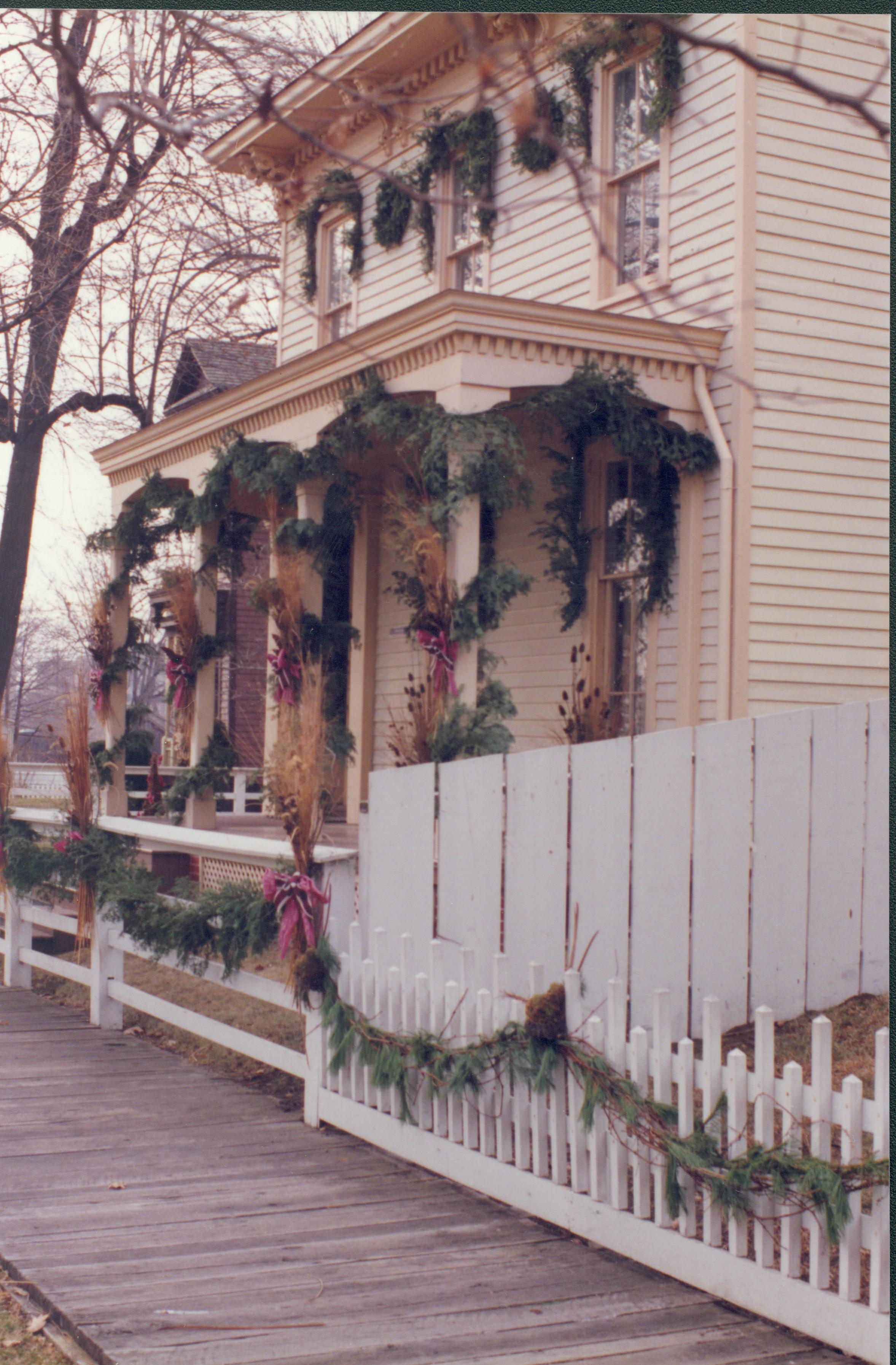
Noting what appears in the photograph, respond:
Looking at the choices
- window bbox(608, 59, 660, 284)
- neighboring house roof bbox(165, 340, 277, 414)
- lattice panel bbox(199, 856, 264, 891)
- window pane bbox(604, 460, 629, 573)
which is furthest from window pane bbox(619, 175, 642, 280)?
neighboring house roof bbox(165, 340, 277, 414)

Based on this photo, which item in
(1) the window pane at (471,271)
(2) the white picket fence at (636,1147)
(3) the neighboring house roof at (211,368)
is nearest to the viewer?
(2) the white picket fence at (636,1147)

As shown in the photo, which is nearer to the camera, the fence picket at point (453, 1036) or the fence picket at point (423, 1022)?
the fence picket at point (453, 1036)

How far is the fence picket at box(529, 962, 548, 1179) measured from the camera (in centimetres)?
470

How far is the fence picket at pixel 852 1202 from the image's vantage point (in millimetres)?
3578

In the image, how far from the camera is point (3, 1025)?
8758 millimetres

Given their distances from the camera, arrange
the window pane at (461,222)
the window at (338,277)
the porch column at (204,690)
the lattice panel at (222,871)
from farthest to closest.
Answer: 1. the window at (338,277)
2. the window pane at (461,222)
3. the lattice panel at (222,871)
4. the porch column at (204,690)

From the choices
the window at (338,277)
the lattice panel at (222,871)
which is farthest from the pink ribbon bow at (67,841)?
the window at (338,277)

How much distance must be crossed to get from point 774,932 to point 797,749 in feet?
2.82

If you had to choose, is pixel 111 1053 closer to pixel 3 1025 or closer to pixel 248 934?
pixel 3 1025

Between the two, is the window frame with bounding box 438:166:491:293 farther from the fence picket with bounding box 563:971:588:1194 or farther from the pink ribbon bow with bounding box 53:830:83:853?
the fence picket with bounding box 563:971:588:1194

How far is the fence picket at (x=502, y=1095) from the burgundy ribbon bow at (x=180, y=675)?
254 inches

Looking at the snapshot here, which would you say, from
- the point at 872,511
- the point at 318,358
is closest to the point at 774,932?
the point at 872,511

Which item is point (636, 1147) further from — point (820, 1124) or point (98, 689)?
point (98, 689)

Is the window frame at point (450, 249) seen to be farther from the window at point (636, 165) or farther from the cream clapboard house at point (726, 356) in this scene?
the window at point (636, 165)
